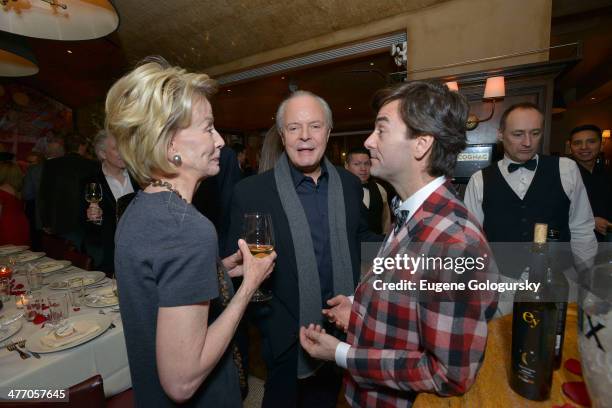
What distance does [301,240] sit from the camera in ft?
5.35

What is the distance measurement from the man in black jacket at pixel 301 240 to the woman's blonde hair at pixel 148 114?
766 millimetres

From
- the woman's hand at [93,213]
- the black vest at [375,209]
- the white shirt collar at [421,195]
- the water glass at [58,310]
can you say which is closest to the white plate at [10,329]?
the water glass at [58,310]

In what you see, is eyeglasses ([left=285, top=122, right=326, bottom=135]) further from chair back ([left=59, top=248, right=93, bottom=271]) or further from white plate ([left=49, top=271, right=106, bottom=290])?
chair back ([left=59, top=248, right=93, bottom=271])

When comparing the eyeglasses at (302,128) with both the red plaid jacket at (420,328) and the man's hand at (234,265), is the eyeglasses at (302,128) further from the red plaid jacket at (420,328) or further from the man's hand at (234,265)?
the red plaid jacket at (420,328)

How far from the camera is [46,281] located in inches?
97.8

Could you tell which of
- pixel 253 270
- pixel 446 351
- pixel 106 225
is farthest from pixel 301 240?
pixel 106 225

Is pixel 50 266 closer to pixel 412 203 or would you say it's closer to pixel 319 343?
pixel 319 343

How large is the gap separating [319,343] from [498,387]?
56 centimetres

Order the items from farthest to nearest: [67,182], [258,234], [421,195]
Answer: [67,182]
[258,234]
[421,195]

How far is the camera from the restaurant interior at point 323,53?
156cm

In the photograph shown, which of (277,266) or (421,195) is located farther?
(277,266)

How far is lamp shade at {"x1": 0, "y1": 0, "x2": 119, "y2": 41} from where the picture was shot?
6.18 feet

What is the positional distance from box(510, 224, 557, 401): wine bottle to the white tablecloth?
5.84 feet

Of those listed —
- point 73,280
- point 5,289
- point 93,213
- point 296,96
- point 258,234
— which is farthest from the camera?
point 93,213
